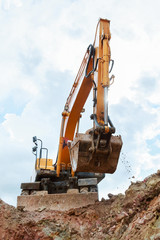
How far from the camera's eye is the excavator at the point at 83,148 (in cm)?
597

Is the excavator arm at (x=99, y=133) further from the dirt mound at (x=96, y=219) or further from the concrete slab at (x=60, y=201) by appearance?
the concrete slab at (x=60, y=201)

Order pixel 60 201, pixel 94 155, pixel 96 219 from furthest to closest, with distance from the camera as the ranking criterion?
pixel 60 201, pixel 96 219, pixel 94 155

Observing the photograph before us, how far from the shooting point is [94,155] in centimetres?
592

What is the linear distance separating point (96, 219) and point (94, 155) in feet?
7.88

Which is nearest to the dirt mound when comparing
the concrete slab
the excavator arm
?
the concrete slab

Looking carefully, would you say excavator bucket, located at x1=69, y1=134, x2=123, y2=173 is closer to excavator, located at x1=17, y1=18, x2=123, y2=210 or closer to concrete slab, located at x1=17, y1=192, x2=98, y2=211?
excavator, located at x1=17, y1=18, x2=123, y2=210

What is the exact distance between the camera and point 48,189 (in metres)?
10.3

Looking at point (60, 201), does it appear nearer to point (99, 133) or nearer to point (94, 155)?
point (94, 155)

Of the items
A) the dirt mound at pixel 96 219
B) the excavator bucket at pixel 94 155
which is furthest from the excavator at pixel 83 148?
the dirt mound at pixel 96 219

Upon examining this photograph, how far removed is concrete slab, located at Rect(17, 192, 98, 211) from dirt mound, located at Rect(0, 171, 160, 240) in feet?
2.46

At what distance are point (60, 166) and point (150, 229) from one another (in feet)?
20.7

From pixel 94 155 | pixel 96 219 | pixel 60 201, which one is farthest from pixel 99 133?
pixel 60 201

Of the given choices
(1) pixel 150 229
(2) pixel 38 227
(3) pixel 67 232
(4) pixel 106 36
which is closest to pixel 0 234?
(2) pixel 38 227

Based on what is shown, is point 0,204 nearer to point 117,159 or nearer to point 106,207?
point 106,207
